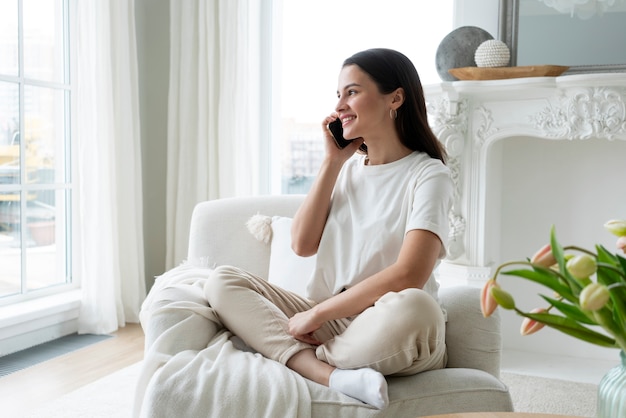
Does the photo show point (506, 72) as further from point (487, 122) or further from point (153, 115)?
point (153, 115)

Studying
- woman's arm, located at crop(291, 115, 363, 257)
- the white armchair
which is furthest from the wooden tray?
woman's arm, located at crop(291, 115, 363, 257)

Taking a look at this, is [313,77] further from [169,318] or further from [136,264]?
[169,318]

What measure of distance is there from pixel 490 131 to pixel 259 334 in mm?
1783

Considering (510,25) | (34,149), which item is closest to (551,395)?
(510,25)

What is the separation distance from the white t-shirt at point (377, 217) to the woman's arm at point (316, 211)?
3 cm

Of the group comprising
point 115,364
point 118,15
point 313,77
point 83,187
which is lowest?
point 115,364

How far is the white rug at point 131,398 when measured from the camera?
8.39 ft

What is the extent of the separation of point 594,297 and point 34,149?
10.7 feet

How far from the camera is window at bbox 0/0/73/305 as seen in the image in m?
3.38

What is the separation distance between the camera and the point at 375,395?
149 centimetres

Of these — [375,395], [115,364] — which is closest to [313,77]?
[115,364]

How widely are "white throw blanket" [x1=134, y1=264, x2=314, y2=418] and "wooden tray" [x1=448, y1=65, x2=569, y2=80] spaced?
1.71 meters

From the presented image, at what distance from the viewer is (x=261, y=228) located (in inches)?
92.2

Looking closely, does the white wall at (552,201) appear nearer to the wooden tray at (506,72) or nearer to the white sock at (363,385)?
the wooden tray at (506,72)
